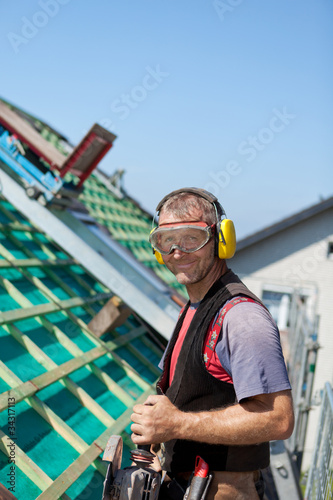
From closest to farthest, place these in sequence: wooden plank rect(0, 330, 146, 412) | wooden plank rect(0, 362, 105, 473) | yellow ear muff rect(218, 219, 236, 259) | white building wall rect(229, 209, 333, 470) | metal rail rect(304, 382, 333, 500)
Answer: yellow ear muff rect(218, 219, 236, 259) → wooden plank rect(0, 330, 146, 412) → wooden plank rect(0, 362, 105, 473) → metal rail rect(304, 382, 333, 500) → white building wall rect(229, 209, 333, 470)

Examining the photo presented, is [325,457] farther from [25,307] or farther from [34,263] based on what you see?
[34,263]

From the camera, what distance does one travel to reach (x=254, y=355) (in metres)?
1.95

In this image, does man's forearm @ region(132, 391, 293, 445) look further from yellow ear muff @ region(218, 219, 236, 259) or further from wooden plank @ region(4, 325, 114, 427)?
wooden plank @ region(4, 325, 114, 427)

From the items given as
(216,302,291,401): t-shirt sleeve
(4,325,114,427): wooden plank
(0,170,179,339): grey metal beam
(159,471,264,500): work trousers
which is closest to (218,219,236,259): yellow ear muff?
(216,302,291,401): t-shirt sleeve

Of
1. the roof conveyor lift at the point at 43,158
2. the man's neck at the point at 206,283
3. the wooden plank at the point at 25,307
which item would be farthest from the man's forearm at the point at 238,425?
the roof conveyor lift at the point at 43,158

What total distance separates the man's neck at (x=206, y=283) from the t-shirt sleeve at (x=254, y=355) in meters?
0.45

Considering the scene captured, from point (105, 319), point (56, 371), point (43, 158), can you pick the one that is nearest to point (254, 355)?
point (56, 371)

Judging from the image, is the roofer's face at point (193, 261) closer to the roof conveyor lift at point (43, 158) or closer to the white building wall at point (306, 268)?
the roof conveyor lift at point (43, 158)

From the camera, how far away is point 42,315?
162 inches

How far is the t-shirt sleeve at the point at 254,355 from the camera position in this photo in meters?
1.93

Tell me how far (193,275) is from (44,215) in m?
2.53

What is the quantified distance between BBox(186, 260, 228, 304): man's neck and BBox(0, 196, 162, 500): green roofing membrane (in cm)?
131

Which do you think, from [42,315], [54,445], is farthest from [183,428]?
[42,315]

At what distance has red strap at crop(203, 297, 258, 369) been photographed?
7.10 ft
